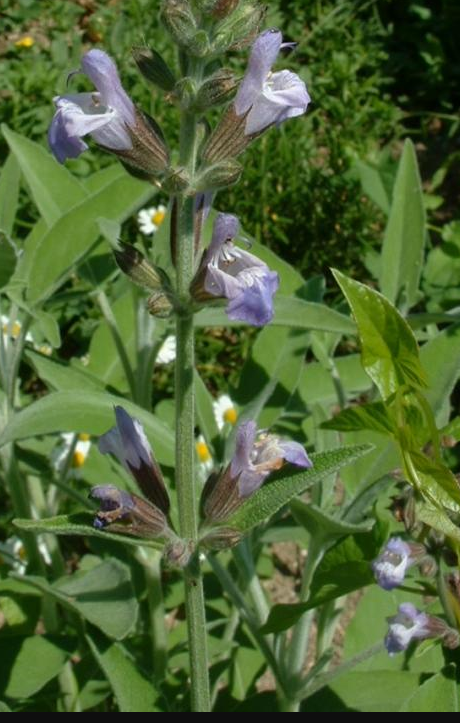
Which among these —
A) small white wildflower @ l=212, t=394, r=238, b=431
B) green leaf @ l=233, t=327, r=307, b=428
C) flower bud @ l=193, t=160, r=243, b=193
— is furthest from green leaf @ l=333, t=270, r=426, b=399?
small white wildflower @ l=212, t=394, r=238, b=431

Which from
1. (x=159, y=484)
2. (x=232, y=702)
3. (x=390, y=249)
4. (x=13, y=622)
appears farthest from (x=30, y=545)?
(x=390, y=249)

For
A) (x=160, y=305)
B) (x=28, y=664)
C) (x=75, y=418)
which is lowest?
(x=28, y=664)

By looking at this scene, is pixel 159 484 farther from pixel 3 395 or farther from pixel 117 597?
pixel 3 395

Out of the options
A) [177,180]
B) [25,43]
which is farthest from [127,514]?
[25,43]

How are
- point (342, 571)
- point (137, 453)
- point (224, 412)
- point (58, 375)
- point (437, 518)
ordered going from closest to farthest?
point (437, 518)
point (137, 453)
point (342, 571)
point (58, 375)
point (224, 412)

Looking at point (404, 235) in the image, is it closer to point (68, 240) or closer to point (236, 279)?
point (68, 240)

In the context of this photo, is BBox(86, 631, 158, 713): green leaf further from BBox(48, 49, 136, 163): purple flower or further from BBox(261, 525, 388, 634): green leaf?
BBox(48, 49, 136, 163): purple flower

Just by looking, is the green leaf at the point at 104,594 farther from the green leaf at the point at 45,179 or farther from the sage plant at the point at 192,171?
the green leaf at the point at 45,179
